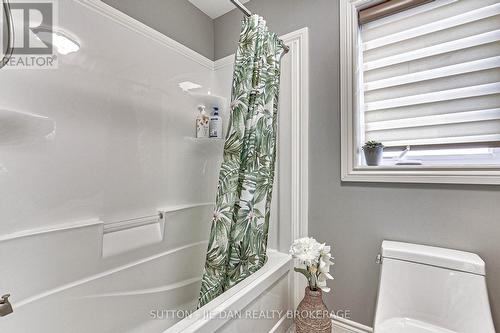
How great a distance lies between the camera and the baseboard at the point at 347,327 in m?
1.18

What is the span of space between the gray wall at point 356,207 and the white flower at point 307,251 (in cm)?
29

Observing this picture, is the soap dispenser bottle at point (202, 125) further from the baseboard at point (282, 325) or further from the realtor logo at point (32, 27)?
the baseboard at point (282, 325)

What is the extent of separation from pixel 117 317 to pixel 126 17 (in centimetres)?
159

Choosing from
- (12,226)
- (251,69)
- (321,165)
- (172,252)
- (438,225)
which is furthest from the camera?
(172,252)

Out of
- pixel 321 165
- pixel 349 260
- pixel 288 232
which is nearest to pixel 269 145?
pixel 321 165

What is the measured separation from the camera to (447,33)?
3.58 ft

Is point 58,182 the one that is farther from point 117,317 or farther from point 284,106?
point 284,106

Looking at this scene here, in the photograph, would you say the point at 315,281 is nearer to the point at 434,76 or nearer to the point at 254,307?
the point at 254,307

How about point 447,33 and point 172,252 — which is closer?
point 447,33

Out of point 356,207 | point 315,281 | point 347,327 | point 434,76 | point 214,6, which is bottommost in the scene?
point 347,327

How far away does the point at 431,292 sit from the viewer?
37.3 inches

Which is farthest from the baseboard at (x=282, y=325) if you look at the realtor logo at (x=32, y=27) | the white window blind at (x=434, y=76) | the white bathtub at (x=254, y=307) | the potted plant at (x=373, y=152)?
the realtor logo at (x=32, y=27)

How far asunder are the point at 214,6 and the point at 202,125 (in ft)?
2.97

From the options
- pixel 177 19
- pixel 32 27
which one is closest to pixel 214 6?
pixel 177 19
